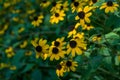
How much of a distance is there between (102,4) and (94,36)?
172 millimetres

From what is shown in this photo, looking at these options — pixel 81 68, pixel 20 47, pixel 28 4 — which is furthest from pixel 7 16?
pixel 81 68

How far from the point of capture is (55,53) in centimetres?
204

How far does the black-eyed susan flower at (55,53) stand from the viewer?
2.05m

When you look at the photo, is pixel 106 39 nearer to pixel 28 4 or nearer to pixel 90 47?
pixel 90 47

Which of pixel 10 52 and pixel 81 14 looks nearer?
pixel 81 14

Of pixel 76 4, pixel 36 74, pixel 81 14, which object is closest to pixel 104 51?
pixel 81 14

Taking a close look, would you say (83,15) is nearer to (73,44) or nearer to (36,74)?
(73,44)

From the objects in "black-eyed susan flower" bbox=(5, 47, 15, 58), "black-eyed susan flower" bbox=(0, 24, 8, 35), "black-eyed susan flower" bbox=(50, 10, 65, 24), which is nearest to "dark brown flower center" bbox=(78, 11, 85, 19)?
"black-eyed susan flower" bbox=(50, 10, 65, 24)

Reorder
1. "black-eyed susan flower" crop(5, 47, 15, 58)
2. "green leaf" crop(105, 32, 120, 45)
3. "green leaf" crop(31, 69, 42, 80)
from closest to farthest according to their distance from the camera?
"green leaf" crop(105, 32, 120, 45) → "green leaf" crop(31, 69, 42, 80) → "black-eyed susan flower" crop(5, 47, 15, 58)

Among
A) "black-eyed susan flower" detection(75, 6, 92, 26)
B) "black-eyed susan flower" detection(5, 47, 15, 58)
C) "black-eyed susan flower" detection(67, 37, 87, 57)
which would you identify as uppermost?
"black-eyed susan flower" detection(75, 6, 92, 26)

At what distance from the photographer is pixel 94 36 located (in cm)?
206

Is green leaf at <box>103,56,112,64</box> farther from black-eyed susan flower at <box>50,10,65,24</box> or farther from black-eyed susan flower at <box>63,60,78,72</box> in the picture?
black-eyed susan flower at <box>50,10,65,24</box>

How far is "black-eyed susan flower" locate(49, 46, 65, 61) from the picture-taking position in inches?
80.8

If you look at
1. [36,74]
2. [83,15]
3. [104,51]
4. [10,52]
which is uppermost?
[83,15]
